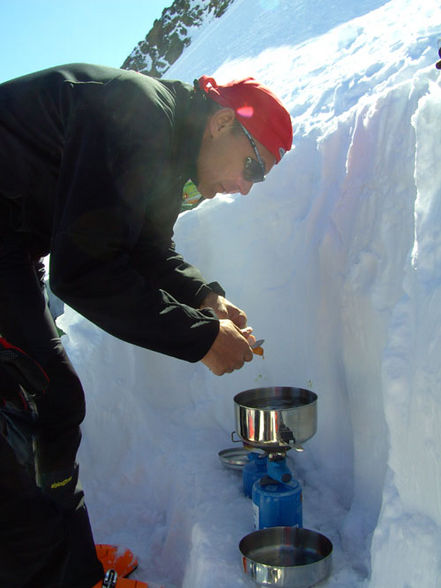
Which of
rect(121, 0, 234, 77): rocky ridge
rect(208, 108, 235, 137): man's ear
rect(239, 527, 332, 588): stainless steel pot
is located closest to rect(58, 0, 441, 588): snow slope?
rect(239, 527, 332, 588): stainless steel pot

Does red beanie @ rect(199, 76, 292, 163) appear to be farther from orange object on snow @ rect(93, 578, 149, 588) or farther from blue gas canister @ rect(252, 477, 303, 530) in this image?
orange object on snow @ rect(93, 578, 149, 588)

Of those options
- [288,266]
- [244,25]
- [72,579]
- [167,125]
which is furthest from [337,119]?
[244,25]

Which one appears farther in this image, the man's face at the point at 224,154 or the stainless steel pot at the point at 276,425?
the stainless steel pot at the point at 276,425

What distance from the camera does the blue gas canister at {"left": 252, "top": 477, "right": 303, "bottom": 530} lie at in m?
1.61

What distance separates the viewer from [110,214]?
1179 mm

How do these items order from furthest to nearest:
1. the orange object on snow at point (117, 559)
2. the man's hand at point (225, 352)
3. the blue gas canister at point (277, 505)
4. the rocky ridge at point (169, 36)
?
the rocky ridge at point (169, 36) < the orange object on snow at point (117, 559) < the blue gas canister at point (277, 505) < the man's hand at point (225, 352)

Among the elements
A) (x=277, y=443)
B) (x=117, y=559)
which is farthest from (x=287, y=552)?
(x=117, y=559)

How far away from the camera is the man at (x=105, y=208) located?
1.18 meters

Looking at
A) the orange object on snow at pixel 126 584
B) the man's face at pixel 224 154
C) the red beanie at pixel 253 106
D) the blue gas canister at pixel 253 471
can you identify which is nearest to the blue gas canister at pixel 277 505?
the blue gas canister at pixel 253 471

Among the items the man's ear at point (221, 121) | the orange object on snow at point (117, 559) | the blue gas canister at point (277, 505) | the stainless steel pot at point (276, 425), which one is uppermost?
the man's ear at point (221, 121)

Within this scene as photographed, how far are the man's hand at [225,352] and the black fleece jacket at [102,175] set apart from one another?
3 cm

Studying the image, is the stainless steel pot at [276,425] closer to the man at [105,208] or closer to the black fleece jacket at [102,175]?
the man at [105,208]

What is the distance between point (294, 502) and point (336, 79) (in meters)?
1.95

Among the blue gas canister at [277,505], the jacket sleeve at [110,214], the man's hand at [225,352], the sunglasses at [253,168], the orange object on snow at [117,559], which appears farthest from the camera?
the orange object on snow at [117,559]
